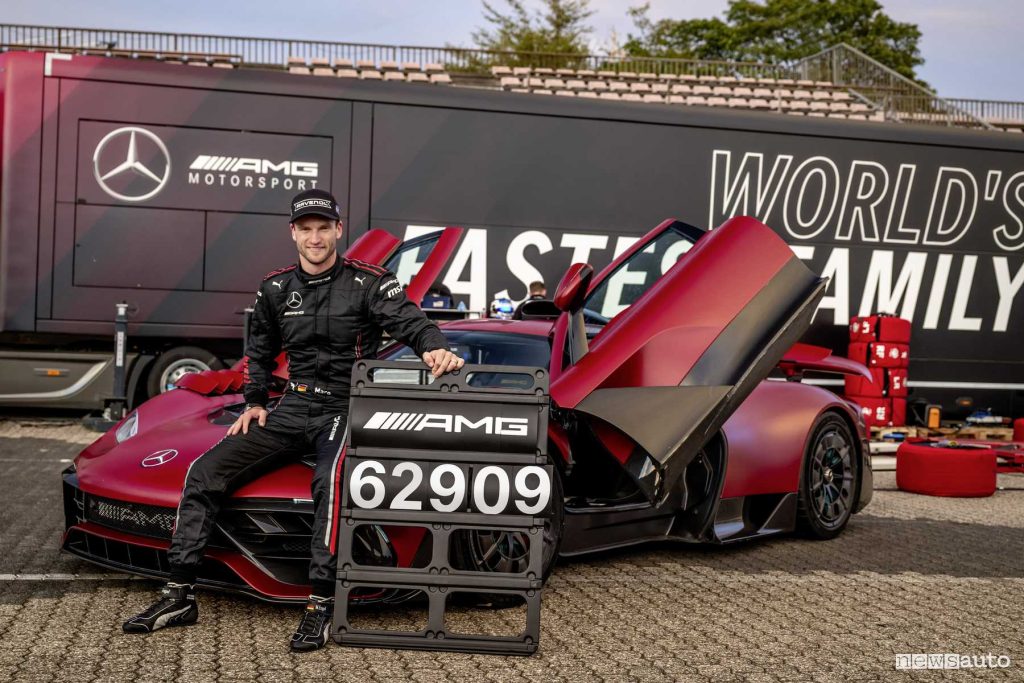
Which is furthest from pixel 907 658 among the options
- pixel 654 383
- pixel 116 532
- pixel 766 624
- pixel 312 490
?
pixel 116 532

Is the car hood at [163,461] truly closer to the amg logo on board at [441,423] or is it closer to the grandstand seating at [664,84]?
the amg logo on board at [441,423]

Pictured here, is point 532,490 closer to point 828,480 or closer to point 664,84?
point 828,480

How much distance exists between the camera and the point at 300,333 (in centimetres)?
429

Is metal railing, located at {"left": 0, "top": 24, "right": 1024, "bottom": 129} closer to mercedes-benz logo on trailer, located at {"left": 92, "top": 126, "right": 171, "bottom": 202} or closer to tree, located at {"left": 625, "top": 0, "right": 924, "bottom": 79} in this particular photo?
mercedes-benz logo on trailer, located at {"left": 92, "top": 126, "right": 171, "bottom": 202}

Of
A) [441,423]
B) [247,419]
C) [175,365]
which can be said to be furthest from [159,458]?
[175,365]

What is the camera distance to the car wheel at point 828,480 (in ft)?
20.1

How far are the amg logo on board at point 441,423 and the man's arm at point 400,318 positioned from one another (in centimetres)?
30

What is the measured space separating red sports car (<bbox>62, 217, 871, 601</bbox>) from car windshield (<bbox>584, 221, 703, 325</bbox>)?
1 centimetres

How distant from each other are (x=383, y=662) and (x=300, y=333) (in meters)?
1.34

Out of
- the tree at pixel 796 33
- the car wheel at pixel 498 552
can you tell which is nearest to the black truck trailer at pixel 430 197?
the car wheel at pixel 498 552

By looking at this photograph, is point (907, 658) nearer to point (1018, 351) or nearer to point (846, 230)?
point (846, 230)

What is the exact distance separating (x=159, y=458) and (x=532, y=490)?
1.65 metres

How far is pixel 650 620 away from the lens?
4.37 meters

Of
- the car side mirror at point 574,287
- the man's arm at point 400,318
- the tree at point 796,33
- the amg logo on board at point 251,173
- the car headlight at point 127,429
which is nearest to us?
the man's arm at point 400,318
